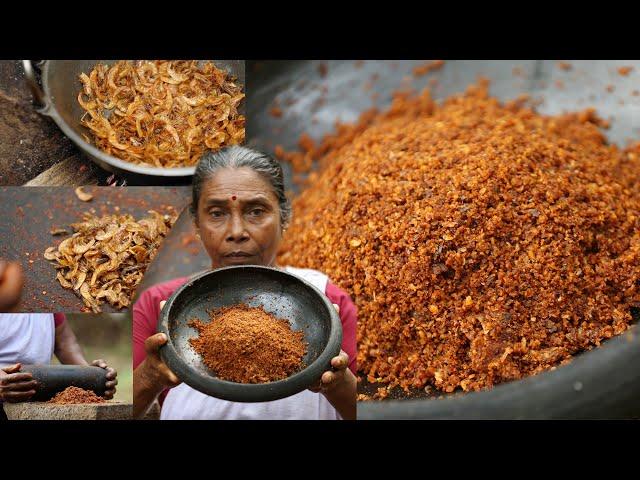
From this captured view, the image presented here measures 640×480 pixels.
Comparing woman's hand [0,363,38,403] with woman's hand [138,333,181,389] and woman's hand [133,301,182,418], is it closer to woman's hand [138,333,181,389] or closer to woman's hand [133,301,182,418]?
woman's hand [133,301,182,418]

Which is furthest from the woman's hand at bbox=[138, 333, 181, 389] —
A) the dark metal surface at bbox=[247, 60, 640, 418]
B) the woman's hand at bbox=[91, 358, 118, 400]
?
the dark metal surface at bbox=[247, 60, 640, 418]

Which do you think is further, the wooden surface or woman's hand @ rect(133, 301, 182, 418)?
the wooden surface

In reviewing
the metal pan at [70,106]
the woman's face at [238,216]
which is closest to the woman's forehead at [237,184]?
the woman's face at [238,216]

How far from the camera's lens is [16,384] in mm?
2488

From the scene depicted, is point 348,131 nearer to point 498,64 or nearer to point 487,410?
point 498,64

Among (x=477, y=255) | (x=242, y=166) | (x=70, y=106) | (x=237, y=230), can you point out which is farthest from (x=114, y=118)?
(x=477, y=255)

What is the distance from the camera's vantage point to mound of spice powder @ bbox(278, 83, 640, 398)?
2.11 m

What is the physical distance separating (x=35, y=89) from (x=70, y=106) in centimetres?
14

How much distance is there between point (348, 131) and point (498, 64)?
669 mm

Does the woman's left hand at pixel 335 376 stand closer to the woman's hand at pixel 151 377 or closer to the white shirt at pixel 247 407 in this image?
the white shirt at pixel 247 407

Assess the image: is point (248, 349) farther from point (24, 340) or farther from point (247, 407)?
point (24, 340)

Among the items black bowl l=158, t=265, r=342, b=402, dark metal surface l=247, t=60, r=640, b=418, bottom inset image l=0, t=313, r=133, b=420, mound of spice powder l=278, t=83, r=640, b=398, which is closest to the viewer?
black bowl l=158, t=265, r=342, b=402

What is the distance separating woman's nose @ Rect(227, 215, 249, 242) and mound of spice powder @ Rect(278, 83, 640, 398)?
0.24 m

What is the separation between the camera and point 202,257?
2.44 metres
